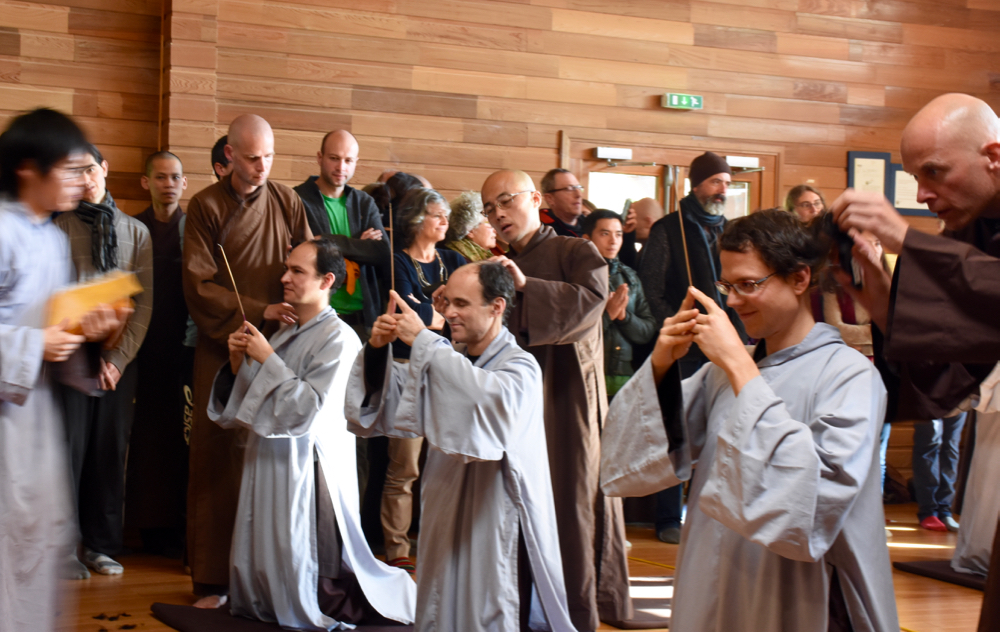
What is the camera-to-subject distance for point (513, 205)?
377cm

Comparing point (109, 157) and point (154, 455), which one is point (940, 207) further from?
point (109, 157)

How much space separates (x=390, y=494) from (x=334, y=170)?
1.55 meters

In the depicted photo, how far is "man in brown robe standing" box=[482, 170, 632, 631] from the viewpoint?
11.5 ft

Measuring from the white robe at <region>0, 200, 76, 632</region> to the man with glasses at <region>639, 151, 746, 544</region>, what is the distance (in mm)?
3261

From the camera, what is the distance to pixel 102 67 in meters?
5.55

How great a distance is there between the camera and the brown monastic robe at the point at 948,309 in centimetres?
164

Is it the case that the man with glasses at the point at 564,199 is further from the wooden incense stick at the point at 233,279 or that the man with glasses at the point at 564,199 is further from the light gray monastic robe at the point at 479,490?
the light gray monastic robe at the point at 479,490

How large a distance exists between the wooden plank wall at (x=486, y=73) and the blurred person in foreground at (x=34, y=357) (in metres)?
3.23

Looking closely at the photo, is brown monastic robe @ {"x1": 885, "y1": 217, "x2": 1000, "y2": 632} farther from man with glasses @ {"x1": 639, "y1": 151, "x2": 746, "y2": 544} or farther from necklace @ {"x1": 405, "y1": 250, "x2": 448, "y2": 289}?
man with glasses @ {"x1": 639, "y1": 151, "x2": 746, "y2": 544}

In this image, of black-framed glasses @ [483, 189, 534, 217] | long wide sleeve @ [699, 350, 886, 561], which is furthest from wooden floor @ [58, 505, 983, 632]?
long wide sleeve @ [699, 350, 886, 561]

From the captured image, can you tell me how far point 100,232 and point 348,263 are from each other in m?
1.08

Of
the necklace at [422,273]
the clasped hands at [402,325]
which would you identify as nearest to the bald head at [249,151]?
the necklace at [422,273]

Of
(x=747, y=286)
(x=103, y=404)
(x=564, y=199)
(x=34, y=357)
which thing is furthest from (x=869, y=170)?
(x=34, y=357)

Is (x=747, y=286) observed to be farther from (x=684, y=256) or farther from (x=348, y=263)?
(x=684, y=256)
